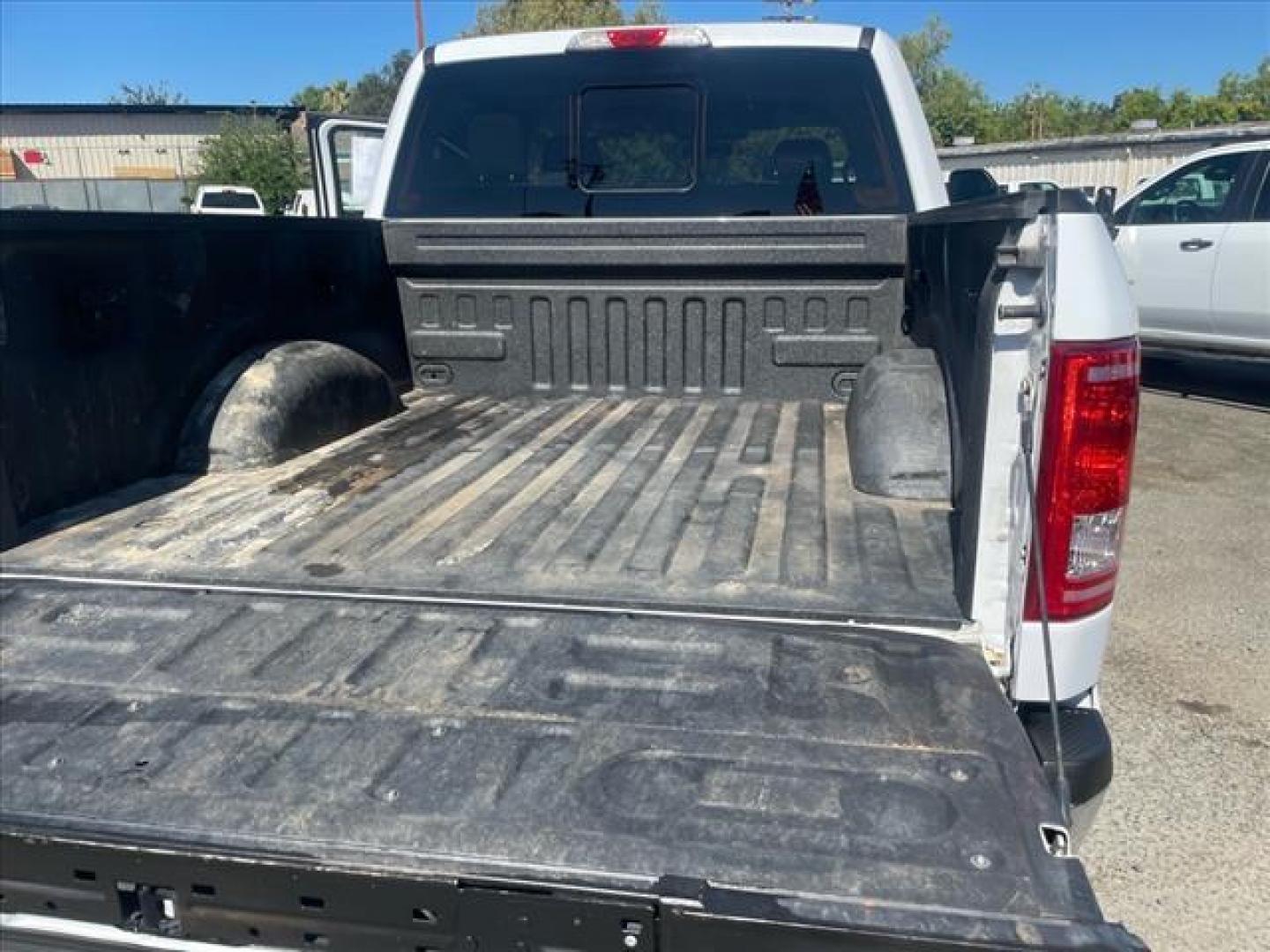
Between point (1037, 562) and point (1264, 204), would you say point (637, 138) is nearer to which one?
point (1037, 562)

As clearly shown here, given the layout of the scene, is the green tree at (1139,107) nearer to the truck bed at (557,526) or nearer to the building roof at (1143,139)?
the building roof at (1143,139)

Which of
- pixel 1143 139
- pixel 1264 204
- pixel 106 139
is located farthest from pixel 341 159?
pixel 106 139

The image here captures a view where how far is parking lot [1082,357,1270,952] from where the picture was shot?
2.82 meters

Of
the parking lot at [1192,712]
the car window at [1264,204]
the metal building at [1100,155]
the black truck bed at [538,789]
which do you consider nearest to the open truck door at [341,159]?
the black truck bed at [538,789]

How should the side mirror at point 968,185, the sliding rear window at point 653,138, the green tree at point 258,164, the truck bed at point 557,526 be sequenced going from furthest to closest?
the green tree at point 258,164 < the side mirror at point 968,185 < the sliding rear window at point 653,138 < the truck bed at point 557,526

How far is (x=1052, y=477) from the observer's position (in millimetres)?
1812

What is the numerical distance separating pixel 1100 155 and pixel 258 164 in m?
24.7

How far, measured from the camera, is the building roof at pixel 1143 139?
20969 millimetres

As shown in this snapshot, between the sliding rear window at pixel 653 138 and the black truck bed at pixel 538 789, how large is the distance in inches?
94.3

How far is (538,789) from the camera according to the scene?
151 cm

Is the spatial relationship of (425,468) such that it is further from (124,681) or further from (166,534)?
(124,681)

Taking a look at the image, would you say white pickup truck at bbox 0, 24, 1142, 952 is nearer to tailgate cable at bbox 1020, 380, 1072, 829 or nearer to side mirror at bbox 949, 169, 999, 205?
tailgate cable at bbox 1020, 380, 1072, 829

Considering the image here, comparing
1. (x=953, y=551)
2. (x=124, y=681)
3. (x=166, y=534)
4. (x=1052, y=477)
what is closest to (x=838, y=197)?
(x=953, y=551)

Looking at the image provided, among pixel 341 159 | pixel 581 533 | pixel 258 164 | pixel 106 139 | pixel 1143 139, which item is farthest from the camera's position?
pixel 106 139
